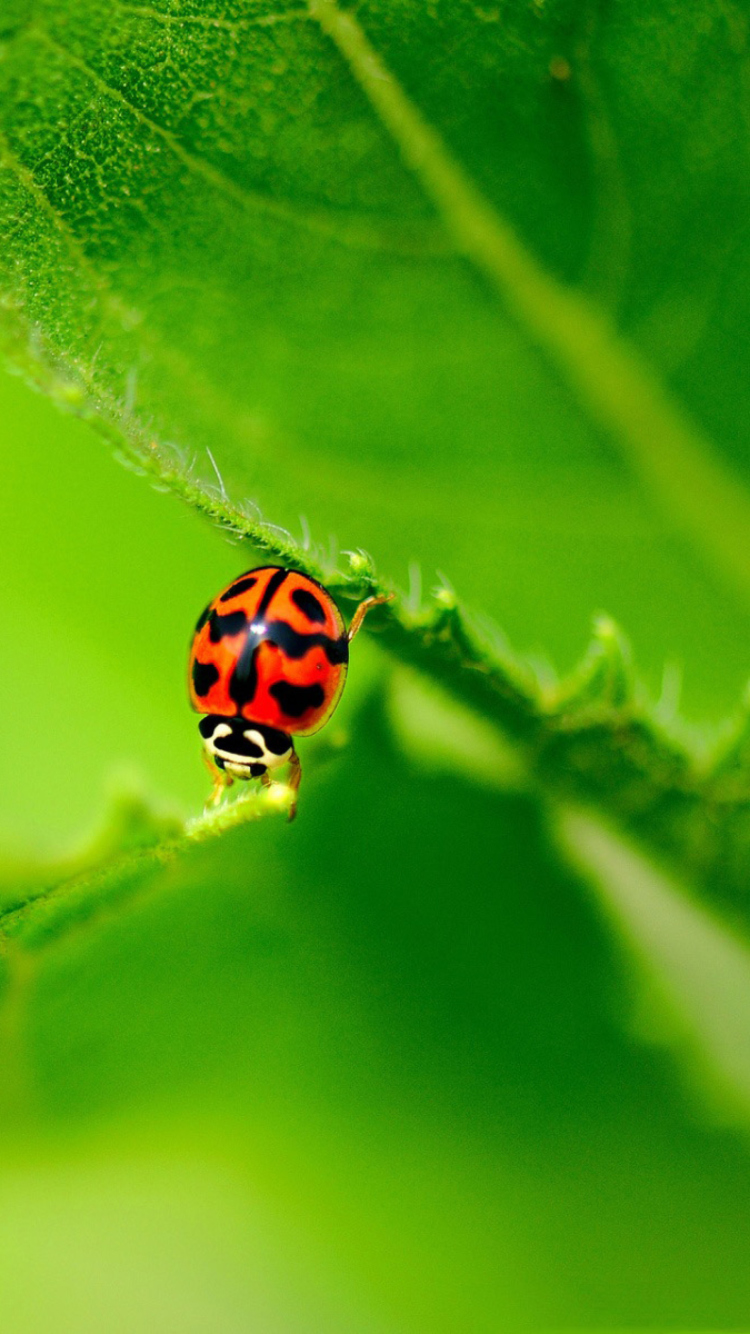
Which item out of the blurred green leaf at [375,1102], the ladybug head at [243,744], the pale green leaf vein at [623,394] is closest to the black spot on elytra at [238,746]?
the ladybug head at [243,744]

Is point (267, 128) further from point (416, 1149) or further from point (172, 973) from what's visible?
point (416, 1149)

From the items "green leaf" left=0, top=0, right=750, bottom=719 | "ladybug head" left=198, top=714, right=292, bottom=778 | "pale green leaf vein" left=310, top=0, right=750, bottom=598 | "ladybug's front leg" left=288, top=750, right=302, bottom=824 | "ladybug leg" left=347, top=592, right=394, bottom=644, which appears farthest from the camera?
"ladybug head" left=198, top=714, right=292, bottom=778

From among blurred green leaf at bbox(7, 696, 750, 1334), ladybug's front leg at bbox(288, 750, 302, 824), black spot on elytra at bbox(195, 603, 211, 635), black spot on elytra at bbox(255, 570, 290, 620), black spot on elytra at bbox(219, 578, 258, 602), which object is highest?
black spot on elytra at bbox(195, 603, 211, 635)

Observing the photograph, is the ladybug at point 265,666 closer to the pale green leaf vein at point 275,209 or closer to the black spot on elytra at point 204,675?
the black spot on elytra at point 204,675

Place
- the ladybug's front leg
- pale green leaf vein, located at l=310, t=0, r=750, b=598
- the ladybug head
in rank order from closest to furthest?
the ladybug's front leg
pale green leaf vein, located at l=310, t=0, r=750, b=598
the ladybug head

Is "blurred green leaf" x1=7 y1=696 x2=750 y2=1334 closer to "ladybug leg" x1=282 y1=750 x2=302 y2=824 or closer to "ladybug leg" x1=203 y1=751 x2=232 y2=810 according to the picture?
"ladybug leg" x1=282 y1=750 x2=302 y2=824

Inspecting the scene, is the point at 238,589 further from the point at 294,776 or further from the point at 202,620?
the point at 294,776

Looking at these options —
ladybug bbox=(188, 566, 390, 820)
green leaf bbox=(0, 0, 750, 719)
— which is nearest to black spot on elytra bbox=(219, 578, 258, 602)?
ladybug bbox=(188, 566, 390, 820)

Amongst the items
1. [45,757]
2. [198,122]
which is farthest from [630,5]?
[45,757]
